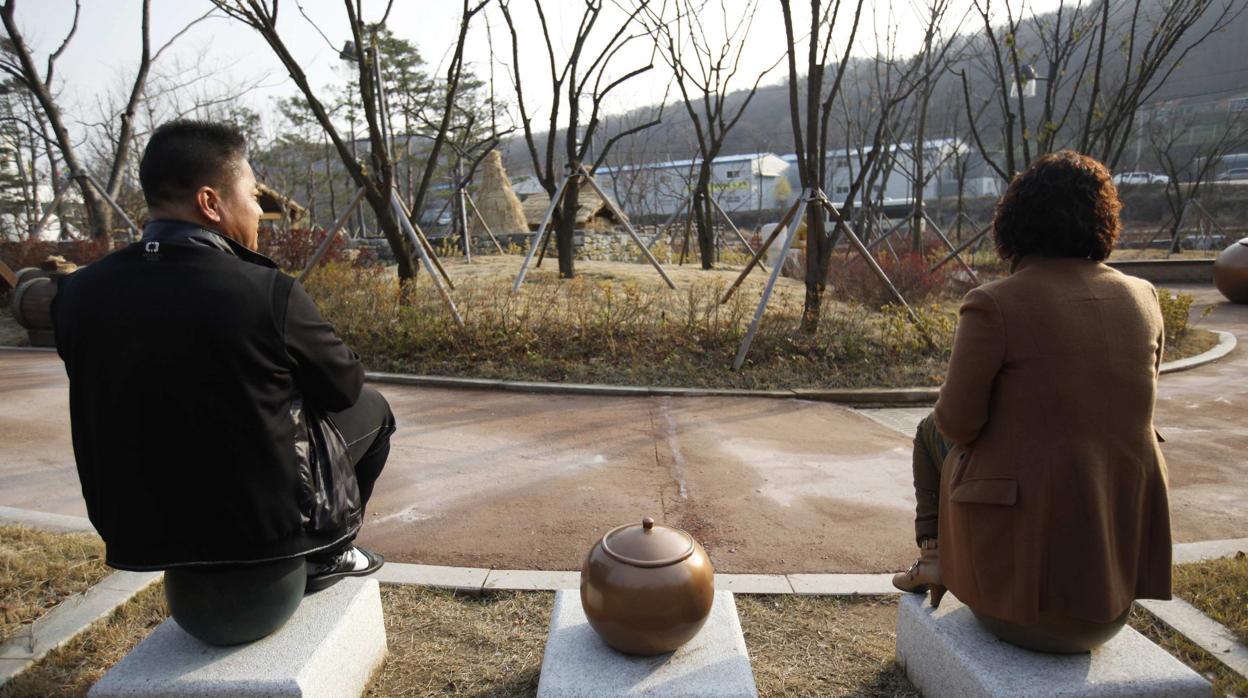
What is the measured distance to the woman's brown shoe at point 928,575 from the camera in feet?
7.78

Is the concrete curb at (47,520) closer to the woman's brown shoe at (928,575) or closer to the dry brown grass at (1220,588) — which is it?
the woman's brown shoe at (928,575)

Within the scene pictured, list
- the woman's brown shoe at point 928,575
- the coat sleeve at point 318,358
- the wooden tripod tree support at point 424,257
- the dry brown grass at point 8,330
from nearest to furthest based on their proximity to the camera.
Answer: the coat sleeve at point 318,358, the woman's brown shoe at point 928,575, the wooden tripod tree support at point 424,257, the dry brown grass at point 8,330

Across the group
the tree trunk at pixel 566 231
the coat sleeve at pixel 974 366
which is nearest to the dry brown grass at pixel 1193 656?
the coat sleeve at pixel 974 366

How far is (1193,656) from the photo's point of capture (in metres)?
2.64

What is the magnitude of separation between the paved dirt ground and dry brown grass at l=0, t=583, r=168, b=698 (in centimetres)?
102

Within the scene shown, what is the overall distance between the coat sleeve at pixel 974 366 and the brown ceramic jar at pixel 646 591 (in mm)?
843

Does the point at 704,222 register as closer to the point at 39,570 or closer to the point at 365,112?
the point at 365,112

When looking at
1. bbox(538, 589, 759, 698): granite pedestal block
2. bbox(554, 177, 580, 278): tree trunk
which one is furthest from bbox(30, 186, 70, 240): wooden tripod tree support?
bbox(538, 589, 759, 698): granite pedestal block

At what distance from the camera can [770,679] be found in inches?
101

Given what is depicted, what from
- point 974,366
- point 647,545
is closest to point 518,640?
point 647,545

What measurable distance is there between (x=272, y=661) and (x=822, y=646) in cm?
189

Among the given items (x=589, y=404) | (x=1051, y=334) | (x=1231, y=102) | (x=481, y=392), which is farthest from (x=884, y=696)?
(x=1231, y=102)

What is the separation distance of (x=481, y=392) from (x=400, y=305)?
2060mm

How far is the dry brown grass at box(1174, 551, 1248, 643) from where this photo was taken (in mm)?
2795
